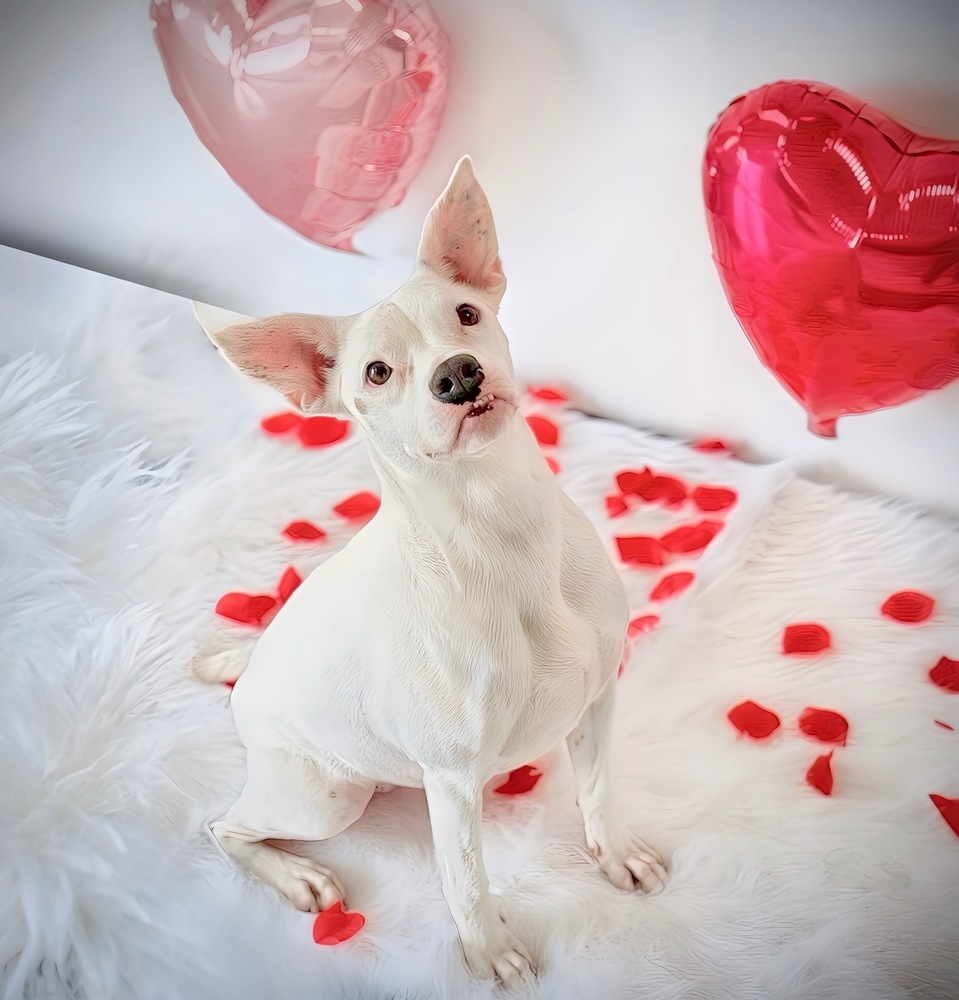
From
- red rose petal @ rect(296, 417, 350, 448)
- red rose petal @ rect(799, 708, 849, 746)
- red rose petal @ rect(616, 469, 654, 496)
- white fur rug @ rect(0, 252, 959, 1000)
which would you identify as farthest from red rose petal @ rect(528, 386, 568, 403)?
red rose petal @ rect(799, 708, 849, 746)

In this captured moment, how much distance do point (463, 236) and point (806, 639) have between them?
709mm

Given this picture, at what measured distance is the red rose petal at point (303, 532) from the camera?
156 centimetres

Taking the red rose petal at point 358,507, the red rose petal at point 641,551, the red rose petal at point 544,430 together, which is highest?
the red rose petal at point 544,430

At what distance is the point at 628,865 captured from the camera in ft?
3.80

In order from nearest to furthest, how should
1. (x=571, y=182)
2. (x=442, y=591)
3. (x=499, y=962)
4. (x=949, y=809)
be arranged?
(x=442, y=591) < (x=499, y=962) < (x=949, y=809) < (x=571, y=182)

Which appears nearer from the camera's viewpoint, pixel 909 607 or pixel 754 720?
pixel 754 720

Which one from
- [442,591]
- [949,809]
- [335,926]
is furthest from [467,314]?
[949,809]

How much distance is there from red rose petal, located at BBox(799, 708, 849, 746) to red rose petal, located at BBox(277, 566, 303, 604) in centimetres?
63

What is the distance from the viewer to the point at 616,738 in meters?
1.30

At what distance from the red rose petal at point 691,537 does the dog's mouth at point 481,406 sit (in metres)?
0.71

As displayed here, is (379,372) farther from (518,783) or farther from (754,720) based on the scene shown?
(754,720)

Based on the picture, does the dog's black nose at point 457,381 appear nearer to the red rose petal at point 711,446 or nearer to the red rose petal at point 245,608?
the red rose petal at point 245,608

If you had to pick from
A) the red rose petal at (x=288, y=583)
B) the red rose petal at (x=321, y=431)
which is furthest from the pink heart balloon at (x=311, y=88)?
the red rose petal at (x=288, y=583)

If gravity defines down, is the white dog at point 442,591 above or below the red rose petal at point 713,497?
above
